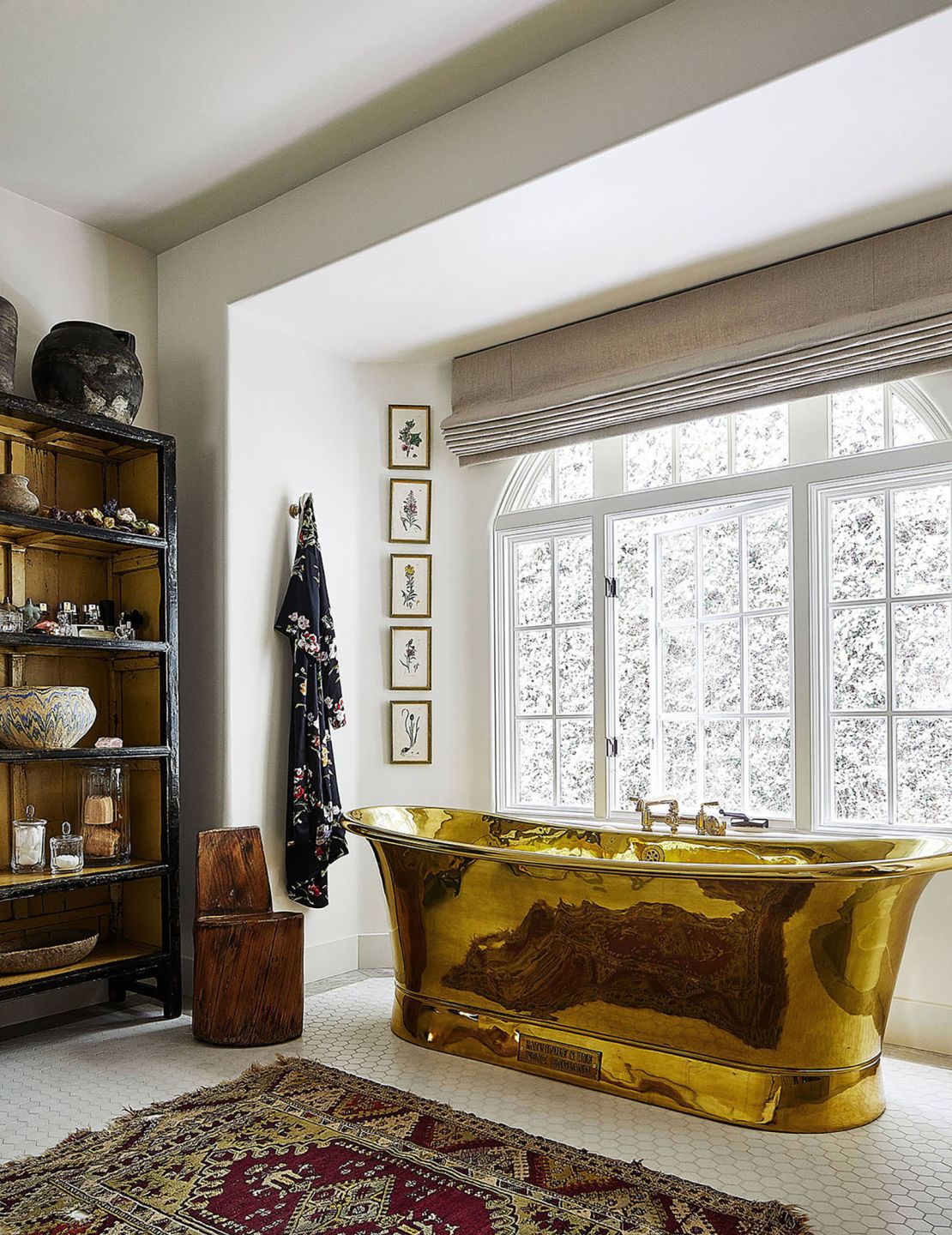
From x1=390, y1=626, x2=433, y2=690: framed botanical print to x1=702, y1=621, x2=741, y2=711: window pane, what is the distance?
122cm

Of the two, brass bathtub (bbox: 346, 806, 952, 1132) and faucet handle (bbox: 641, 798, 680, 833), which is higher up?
faucet handle (bbox: 641, 798, 680, 833)

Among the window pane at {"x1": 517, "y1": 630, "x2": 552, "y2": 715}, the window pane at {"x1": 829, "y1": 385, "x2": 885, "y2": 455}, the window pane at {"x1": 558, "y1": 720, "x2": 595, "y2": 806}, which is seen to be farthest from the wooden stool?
the window pane at {"x1": 829, "y1": 385, "x2": 885, "y2": 455}

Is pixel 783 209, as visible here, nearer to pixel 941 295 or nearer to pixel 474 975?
pixel 941 295

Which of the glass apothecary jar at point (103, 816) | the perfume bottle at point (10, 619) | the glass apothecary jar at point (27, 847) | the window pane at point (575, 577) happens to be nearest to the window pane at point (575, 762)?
the window pane at point (575, 577)

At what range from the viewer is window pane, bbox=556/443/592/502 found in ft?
13.9

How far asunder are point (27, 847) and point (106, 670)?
0.78 metres

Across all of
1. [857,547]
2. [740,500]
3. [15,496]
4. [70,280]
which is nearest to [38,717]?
[15,496]

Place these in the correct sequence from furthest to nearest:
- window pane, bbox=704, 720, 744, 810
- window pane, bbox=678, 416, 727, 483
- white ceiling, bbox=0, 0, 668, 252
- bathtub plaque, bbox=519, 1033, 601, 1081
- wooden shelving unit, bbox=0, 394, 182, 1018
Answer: window pane, bbox=678, 416, 727, 483
window pane, bbox=704, 720, 744, 810
wooden shelving unit, bbox=0, 394, 182, 1018
bathtub plaque, bbox=519, 1033, 601, 1081
white ceiling, bbox=0, 0, 668, 252

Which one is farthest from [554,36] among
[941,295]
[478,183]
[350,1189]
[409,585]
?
[350,1189]

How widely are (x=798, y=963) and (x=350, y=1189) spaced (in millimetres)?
1218

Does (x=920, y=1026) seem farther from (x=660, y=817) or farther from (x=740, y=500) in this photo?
(x=740, y=500)

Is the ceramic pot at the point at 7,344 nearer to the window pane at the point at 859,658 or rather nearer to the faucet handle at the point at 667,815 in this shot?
the faucet handle at the point at 667,815

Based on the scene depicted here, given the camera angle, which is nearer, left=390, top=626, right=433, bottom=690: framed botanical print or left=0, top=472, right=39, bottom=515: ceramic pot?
left=0, top=472, right=39, bottom=515: ceramic pot

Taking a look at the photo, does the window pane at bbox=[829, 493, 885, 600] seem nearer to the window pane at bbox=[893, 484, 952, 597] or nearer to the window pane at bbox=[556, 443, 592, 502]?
the window pane at bbox=[893, 484, 952, 597]
